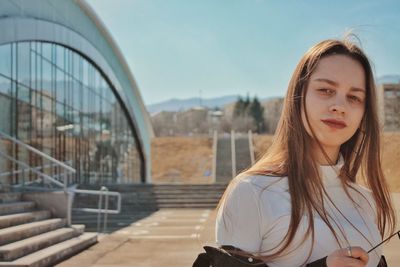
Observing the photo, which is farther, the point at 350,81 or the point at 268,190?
the point at 350,81

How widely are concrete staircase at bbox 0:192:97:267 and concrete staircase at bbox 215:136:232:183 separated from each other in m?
27.4

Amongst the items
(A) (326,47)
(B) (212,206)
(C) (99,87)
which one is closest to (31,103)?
(B) (212,206)

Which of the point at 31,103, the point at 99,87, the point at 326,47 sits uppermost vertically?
the point at 99,87

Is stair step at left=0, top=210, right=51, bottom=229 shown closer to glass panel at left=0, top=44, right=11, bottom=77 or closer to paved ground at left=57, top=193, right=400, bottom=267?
paved ground at left=57, top=193, right=400, bottom=267

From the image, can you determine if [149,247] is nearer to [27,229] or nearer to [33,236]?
[33,236]

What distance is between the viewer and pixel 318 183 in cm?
143

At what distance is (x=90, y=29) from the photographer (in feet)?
83.6

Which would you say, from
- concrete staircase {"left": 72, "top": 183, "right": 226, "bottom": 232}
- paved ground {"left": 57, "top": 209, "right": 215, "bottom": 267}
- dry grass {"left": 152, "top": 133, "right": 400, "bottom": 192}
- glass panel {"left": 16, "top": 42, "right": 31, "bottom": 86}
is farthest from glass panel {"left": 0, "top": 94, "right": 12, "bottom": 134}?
dry grass {"left": 152, "top": 133, "right": 400, "bottom": 192}

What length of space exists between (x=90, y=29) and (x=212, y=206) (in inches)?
394

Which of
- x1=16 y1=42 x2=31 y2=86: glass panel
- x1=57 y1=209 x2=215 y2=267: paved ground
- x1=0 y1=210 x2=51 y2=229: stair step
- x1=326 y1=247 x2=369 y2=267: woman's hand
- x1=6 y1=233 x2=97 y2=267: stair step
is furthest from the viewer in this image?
x1=16 y1=42 x2=31 y2=86: glass panel

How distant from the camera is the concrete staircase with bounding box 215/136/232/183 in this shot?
4166cm

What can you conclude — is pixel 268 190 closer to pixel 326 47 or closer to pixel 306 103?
pixel 306 103

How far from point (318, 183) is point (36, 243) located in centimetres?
719

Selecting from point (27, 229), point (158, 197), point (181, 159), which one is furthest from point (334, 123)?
point (181, 159)
